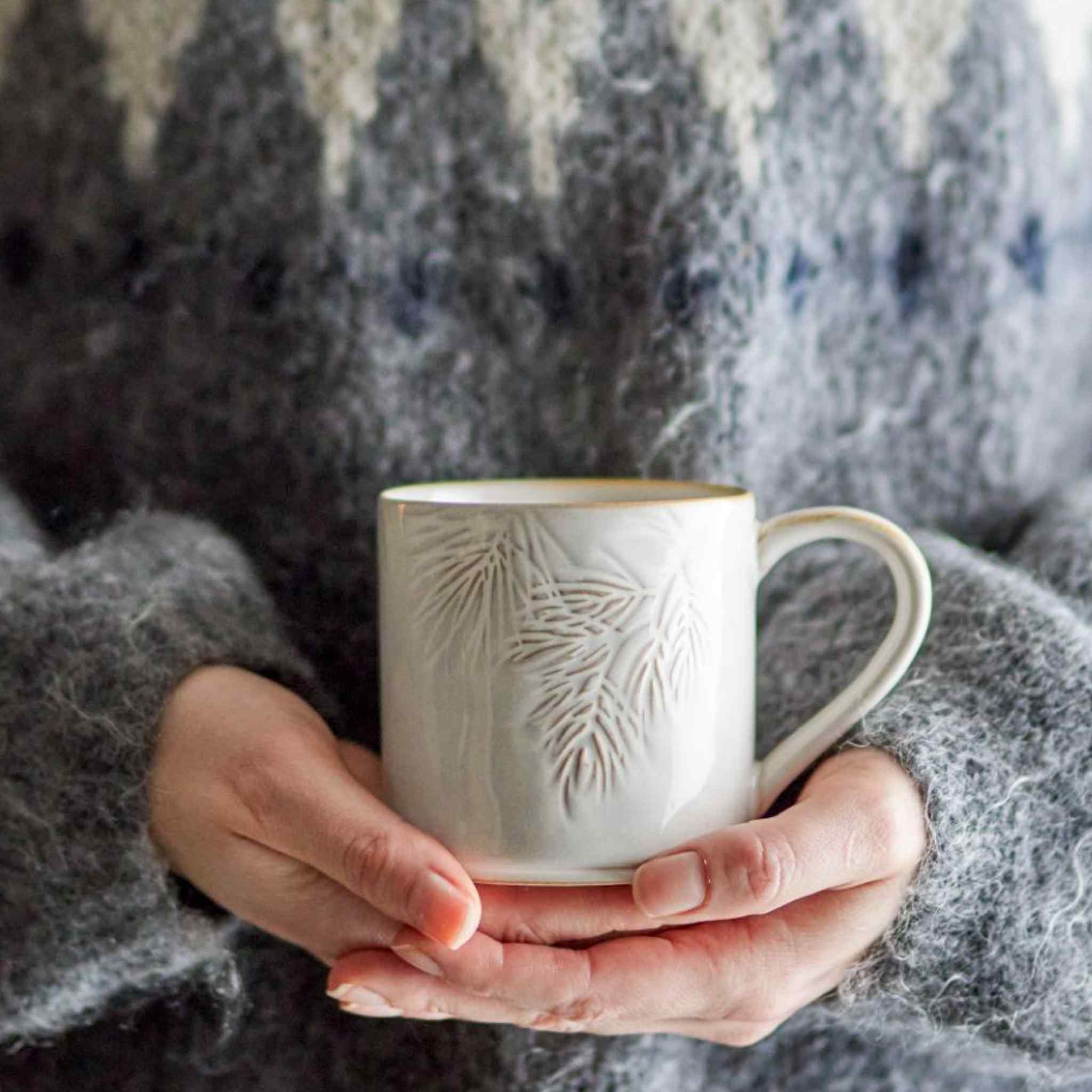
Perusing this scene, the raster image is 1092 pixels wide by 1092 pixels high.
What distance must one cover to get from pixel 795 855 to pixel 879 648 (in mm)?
104

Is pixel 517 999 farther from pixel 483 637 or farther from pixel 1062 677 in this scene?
pixel 1062 677

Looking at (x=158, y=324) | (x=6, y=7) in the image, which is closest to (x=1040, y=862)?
(x=158, y=324)

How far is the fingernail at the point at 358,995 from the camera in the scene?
1.78ft

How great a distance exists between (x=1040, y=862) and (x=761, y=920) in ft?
0.44

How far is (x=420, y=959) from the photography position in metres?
0.52

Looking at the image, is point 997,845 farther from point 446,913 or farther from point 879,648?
point 446,913

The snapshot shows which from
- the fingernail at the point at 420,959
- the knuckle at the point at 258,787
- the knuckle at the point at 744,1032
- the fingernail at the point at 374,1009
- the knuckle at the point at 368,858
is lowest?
the knuckle at the point at 744,1032

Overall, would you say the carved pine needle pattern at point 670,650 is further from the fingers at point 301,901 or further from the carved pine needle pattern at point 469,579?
the fingers at point 301,901

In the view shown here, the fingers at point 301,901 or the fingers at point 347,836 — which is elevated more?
the fingers at point 347,836

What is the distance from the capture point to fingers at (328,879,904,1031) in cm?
52

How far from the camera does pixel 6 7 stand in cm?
73

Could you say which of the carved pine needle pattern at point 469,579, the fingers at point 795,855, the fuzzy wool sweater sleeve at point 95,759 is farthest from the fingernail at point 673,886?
the fuzzy wool sweater sleeve at point 95,759

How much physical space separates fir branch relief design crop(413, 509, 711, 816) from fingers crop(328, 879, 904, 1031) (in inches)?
3.1

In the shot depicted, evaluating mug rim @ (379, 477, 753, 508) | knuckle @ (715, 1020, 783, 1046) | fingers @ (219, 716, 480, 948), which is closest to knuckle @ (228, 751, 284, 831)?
fingers @ (219, 716, 480, 948)
